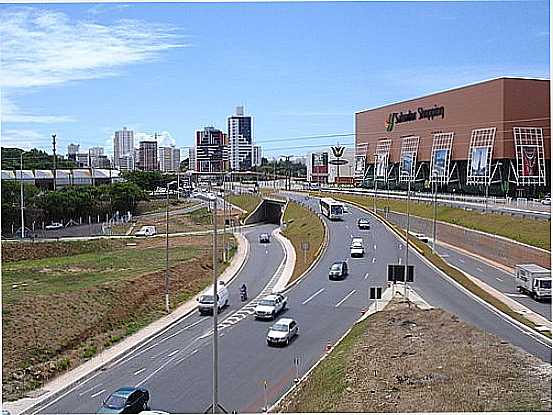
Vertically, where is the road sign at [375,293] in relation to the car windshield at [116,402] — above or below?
above

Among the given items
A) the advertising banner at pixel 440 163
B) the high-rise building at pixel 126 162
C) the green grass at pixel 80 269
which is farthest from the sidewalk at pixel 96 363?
the advertising banner at pixel 440 163

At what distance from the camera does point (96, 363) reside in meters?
5.38

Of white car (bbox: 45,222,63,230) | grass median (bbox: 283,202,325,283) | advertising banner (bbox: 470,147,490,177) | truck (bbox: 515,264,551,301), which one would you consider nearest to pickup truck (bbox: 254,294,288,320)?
grass median (bbox: 283,202,325,283)

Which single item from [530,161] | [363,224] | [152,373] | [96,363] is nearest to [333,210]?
[363,224]

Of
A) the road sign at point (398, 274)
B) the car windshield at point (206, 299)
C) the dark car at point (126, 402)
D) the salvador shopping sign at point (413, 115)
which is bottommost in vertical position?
the dark car at point (126, 402)

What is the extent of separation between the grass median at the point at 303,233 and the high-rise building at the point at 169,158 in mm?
2003

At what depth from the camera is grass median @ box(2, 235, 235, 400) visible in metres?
5.55

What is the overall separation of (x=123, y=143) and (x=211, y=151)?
5112mm

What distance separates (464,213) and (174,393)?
275 inches

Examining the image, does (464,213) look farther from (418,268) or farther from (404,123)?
(404,123)

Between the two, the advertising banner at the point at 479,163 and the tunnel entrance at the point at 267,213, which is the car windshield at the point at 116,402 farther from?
the tunnel entrance at the point at 267,213

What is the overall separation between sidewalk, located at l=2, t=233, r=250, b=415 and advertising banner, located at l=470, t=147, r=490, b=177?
25.8 ft

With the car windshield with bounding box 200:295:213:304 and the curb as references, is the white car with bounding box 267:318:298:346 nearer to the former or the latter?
the car windshield with bounding box 200:295:213:304

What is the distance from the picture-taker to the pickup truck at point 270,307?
6.15 m
